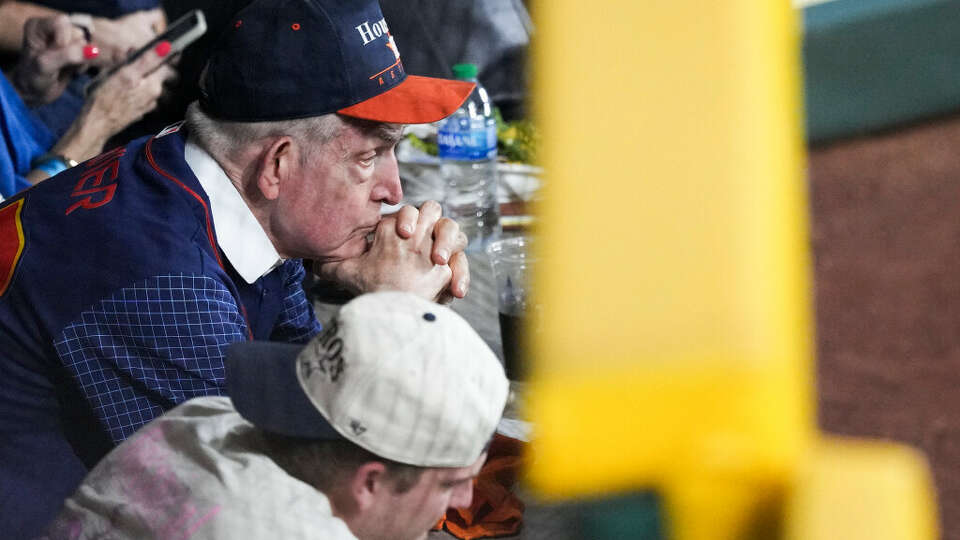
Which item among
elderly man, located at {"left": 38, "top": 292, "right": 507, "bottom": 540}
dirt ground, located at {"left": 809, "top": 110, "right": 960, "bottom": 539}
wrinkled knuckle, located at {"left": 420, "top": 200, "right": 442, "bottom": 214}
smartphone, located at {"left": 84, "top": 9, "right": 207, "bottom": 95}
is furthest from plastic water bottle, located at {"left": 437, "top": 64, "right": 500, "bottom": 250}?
dirt ground, located at {"left": 809, "top": 110, "right": 960, "bottom": 539}

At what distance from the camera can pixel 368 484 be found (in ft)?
1.32

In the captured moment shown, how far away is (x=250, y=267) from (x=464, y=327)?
286 mm

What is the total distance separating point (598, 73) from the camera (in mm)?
109

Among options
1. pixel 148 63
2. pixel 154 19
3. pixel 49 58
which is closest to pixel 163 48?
pixel 148 63

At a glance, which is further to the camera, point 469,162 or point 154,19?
point 154,19

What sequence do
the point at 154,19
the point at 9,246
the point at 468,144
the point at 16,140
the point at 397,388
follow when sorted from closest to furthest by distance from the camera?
the point at 397,388
the point at 9,246
the point at 16,140
the point at 468,144
the point at 154,19

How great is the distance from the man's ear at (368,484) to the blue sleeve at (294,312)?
0.23 metres

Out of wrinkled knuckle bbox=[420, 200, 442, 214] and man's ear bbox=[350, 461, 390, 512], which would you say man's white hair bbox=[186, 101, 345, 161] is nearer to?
wrinkled knuckle bbox=[420, 200, 442, 214]

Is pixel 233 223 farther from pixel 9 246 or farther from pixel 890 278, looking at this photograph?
pixel 890 278

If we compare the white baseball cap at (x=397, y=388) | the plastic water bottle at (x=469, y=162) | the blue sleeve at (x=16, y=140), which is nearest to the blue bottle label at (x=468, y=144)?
the plastic water bottle at (x=469, y=162)

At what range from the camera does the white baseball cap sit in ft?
1.26

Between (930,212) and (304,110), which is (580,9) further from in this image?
(304,110)

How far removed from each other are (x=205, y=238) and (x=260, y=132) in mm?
79

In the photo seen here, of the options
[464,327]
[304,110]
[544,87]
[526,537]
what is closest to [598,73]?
[544,87]
